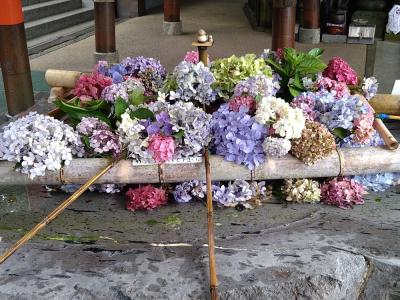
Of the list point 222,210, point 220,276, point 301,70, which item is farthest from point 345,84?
point 220,276

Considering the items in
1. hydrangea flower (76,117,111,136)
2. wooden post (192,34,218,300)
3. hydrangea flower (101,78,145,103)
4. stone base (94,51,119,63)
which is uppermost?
hydrangea flower (101,78,145,103)

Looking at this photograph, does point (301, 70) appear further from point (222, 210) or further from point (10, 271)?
point (10, 271)

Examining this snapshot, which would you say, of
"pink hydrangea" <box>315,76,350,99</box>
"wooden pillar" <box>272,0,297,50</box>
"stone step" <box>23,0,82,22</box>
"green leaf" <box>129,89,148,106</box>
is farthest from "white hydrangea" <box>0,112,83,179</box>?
"stone step" <box>23,0,82,22</box>

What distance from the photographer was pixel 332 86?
3.09 m

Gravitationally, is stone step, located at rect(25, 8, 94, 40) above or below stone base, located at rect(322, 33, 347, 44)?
above

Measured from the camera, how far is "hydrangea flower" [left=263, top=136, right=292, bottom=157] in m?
2.50

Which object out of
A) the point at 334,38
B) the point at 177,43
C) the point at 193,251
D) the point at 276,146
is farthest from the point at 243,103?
the point at 334,38

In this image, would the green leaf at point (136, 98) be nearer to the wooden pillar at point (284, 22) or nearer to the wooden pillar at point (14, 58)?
the wooden pillar at point (14, 58)

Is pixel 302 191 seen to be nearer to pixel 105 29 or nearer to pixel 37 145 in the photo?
pixel 37 145

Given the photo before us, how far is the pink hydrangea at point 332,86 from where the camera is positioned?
3.04 m

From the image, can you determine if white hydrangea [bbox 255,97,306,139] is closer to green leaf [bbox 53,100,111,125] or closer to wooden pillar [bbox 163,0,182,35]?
green leaf [bbox 53,100,111,125]

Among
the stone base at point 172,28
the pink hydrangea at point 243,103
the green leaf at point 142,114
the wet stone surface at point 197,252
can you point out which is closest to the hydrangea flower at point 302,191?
the wet stone surface at point 197,252

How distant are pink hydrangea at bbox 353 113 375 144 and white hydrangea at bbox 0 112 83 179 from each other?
160 centimetres

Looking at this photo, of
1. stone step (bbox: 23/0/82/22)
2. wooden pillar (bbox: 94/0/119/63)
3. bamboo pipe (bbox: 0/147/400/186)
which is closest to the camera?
bamboo pipe (bbox: 0/147/400/186)
